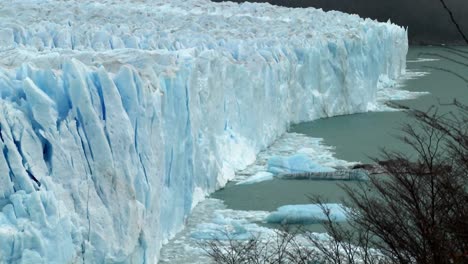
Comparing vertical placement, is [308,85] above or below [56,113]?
below

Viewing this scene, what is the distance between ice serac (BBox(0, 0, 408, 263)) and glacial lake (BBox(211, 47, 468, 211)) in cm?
33

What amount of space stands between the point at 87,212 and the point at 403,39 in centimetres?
1844

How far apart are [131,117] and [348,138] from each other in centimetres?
656

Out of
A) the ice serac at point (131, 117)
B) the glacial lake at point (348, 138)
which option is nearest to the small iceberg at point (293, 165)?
the glacial lake at point (348, 138)

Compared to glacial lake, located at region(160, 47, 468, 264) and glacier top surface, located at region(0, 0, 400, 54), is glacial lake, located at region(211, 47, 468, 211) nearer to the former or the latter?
glacial lake, located at region(160, 47, 468, 264)

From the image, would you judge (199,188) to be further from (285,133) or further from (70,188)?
(285,133)

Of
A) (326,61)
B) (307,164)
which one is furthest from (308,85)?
(307,164)

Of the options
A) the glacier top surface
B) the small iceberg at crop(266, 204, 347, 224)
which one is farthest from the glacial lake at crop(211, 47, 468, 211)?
the glacier top surface

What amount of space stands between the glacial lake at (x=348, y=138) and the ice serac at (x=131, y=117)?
331 mm

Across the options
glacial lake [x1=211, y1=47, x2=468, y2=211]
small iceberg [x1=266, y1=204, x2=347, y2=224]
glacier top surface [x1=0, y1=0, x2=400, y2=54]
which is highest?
glacier top surface [x1=0, y1=0, x2=400, y2=54]

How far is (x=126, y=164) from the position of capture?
624 cm

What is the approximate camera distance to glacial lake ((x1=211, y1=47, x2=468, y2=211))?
862cm

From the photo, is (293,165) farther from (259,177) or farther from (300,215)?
(300,215)

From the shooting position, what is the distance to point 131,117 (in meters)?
6.63
